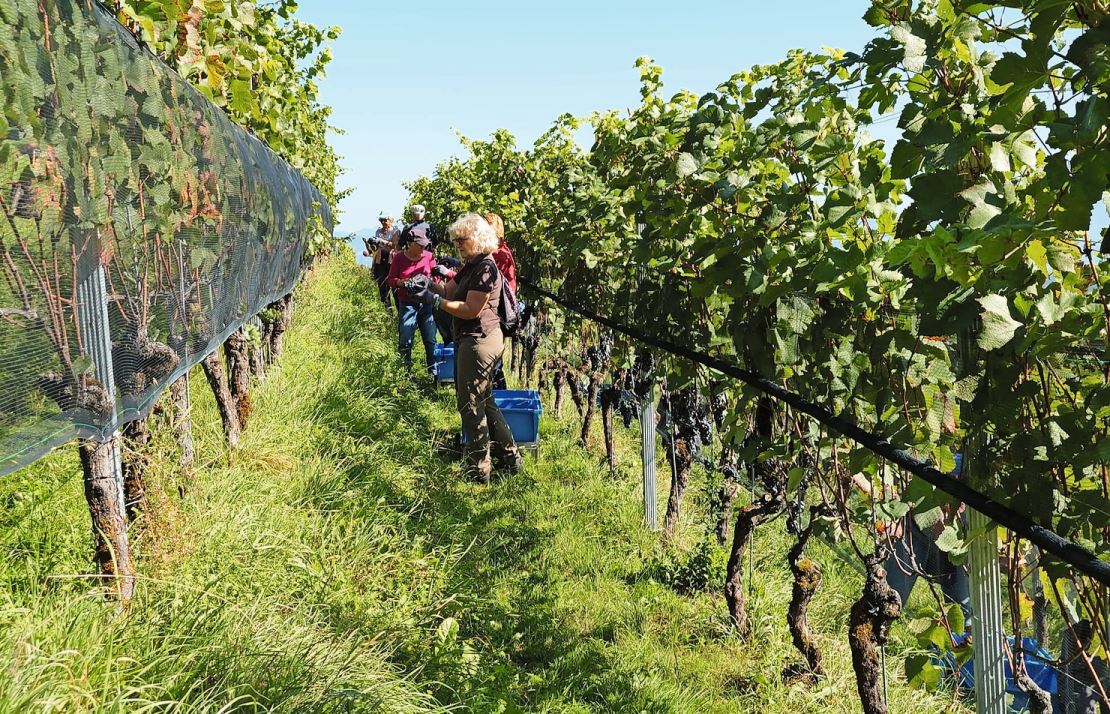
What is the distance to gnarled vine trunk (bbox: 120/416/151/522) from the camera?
3076 mm

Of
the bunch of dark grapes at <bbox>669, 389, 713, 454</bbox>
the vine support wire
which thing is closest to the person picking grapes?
the bunch of dark grapes at <bbox>669, 389, 713, 454</bbox>

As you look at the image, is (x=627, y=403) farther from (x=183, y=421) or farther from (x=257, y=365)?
(x=257, y=365)

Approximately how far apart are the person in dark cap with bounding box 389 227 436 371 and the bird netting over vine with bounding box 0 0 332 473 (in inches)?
187

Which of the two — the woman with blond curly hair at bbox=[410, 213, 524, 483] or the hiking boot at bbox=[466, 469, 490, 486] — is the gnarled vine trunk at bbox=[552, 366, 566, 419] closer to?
the woman with blond curly hair at bbox=[410, 213, 524, 483]

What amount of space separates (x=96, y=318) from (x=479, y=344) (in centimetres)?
356

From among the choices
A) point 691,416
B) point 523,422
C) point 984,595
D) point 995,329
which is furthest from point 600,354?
point 995,329

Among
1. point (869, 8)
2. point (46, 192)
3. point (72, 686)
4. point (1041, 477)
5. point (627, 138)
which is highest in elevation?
point (627, 138)

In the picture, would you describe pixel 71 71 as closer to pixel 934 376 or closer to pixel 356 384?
pixel 934 376

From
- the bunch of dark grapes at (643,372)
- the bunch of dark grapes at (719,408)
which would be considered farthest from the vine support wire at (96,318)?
the bunch of dark grapes at (643,372)

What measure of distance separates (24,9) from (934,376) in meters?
2.14

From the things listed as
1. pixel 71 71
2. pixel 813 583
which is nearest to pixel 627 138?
pixel 813 583

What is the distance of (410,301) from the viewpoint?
27.3 feet

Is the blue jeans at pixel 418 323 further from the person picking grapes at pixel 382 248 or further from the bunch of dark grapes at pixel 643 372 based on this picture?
the bunch of dark grapes at pixel 643 372

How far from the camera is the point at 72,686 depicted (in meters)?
2.15
